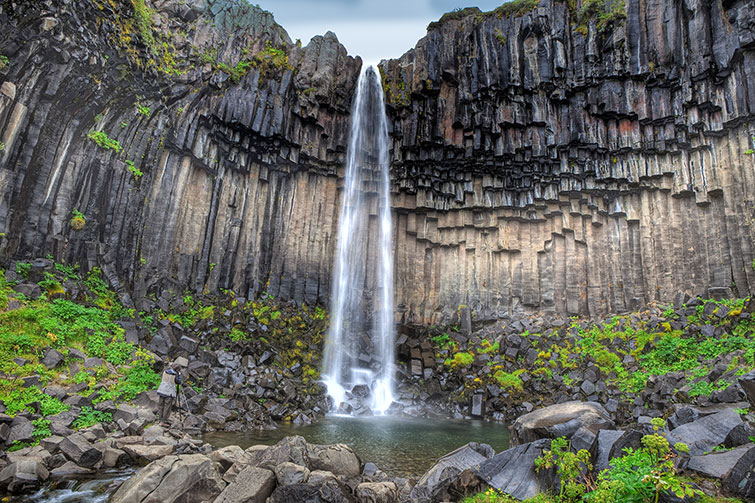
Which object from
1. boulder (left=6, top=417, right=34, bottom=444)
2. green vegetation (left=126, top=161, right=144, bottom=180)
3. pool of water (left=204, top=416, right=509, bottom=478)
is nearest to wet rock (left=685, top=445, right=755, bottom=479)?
pool of water (left=204, top=416, right=509, bottom=478)

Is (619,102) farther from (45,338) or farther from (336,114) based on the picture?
(45,338)

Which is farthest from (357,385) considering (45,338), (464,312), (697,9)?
(697,9)

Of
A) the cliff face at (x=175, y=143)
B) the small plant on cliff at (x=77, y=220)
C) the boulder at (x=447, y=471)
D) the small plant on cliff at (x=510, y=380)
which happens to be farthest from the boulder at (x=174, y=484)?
the small plant on cliff at (x=510, y=380)

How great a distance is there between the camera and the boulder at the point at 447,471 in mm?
6559

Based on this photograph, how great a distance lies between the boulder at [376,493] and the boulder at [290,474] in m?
0.92

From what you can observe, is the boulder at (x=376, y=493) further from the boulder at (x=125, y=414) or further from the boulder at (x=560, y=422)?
the boulder at (x=125, y=414)

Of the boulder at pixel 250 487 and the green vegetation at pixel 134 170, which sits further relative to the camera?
the green vegetation at pixel 134 170

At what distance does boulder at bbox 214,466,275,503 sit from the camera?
6.20 m

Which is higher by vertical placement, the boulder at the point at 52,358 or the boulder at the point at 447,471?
the boulder at the point at 52,358

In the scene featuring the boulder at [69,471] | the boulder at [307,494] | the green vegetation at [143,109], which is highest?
the green vegetation at [143,109]

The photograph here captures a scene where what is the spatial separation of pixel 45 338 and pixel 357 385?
11.6 m

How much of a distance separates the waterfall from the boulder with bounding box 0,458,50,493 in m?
15.1

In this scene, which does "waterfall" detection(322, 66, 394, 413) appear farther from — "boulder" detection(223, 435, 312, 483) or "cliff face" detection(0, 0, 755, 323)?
"boulder" detection(223, 435, 312, 483)

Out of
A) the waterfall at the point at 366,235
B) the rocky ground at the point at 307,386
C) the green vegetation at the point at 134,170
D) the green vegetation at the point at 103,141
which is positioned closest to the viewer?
the rocky ground at the point at 307,386
